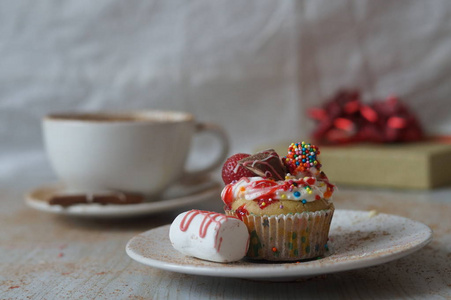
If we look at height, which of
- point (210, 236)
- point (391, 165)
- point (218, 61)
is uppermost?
point (218, 61)

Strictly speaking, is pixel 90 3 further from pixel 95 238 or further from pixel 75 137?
pixel 95 238

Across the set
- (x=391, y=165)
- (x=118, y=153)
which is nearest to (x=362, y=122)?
(x=391, y=165)

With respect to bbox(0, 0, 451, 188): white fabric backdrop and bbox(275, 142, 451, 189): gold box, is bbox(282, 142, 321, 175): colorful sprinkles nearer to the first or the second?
bbox(275, 142, 451, 189): gold box

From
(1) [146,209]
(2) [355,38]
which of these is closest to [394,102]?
(2) [355,38]

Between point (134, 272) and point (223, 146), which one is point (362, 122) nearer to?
point (223, 146)

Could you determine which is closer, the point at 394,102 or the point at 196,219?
the point at 196,219

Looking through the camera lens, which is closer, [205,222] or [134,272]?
[205,222]
